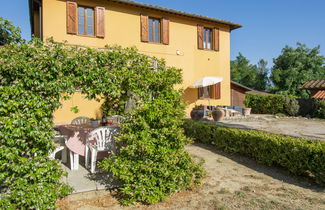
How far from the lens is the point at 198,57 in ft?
45.0

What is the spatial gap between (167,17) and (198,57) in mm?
3006

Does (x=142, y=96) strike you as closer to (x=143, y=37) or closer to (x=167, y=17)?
(x=143, y=37)

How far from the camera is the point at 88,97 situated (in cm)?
329

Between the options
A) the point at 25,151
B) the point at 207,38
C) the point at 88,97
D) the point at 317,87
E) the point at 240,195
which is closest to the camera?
the point at 25,151

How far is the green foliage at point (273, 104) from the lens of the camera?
16.0 m

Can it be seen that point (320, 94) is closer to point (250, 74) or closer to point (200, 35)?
point (200, 35)

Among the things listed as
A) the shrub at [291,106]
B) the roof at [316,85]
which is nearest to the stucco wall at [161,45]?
the shrub at [291,106]

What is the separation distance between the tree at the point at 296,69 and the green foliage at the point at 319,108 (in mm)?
15570

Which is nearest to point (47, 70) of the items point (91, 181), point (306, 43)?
point (91, 181)

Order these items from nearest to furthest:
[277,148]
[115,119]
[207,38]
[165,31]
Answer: [277,148], [115,119], [165,31], [207,38]

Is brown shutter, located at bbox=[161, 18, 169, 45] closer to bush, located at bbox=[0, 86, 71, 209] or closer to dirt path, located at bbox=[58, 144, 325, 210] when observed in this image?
dirt path, located at bbox=[58, 144, 325, 210]

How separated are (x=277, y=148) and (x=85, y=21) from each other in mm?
10052

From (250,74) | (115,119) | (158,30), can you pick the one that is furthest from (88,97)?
(250,74)

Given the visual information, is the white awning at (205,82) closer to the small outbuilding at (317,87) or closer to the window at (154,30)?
the window at (154,30)
